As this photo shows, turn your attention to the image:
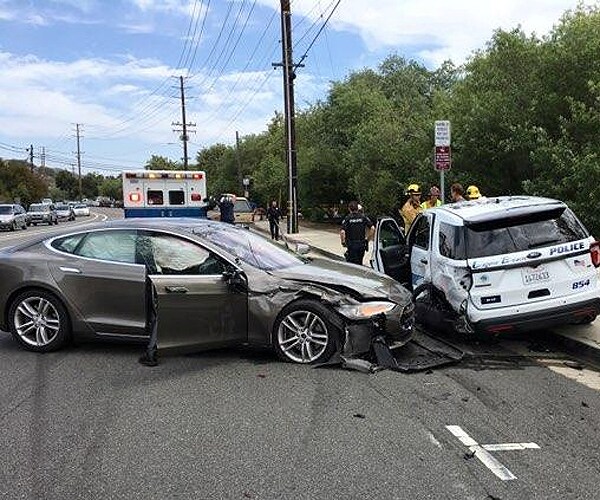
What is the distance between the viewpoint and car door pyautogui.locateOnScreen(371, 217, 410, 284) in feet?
30.4

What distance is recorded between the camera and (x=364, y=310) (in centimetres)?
655

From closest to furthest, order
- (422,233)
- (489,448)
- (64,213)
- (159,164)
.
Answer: (489,448)
(422,233)
(64,213)
(159,164)

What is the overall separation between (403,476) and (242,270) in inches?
124

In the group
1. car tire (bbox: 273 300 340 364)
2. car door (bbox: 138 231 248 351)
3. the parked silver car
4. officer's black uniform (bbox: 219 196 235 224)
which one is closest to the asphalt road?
car tire (bbox: 273 300 340 364)

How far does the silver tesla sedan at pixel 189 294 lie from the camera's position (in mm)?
6559

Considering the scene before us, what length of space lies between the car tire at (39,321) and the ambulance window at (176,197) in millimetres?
12880

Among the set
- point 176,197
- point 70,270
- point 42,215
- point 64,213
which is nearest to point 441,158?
point 70,270

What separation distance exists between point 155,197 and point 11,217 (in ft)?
75.4

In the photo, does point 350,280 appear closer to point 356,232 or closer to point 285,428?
point 285,428

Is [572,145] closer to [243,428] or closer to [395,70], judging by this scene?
[243,428]

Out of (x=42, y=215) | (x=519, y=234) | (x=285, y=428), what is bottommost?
(x=285, y=428)

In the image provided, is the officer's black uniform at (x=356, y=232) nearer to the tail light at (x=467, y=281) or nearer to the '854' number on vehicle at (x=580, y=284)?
the tail light at (x=467, y=281)

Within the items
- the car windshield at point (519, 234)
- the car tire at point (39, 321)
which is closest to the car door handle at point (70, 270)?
the car tire at point (39, 321)

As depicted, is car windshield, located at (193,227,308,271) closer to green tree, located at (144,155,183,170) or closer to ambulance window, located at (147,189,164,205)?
ambulance window, located at (147,189,164,205)
